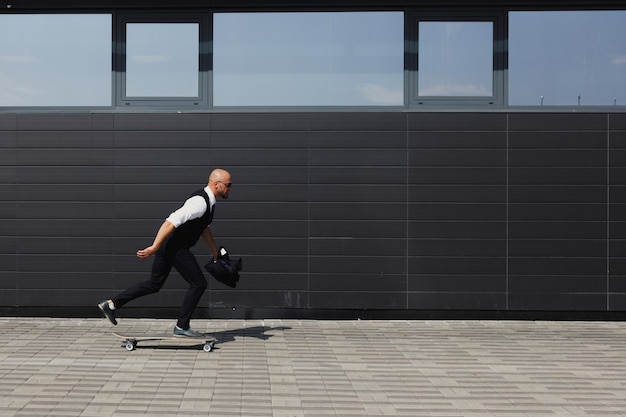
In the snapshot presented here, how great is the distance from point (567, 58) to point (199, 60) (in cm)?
459

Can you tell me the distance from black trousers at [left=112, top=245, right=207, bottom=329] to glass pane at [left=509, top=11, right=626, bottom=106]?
464 cm

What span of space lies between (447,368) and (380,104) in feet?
13.4

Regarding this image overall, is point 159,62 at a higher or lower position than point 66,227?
higher

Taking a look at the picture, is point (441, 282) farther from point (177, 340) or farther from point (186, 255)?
point (177, 340)

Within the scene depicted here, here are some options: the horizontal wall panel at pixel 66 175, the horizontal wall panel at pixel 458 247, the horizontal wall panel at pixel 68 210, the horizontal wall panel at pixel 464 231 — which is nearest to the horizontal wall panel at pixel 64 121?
the horizontal wall panel at pixel 66 175

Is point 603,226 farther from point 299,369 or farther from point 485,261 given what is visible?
point 299,369

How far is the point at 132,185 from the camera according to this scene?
36.1ft

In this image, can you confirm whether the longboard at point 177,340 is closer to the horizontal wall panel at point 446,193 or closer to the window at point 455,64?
the horizontal wall panel at point 446,193

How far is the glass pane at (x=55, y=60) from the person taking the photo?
1120 centimetres

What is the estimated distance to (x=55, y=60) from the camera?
37.0 feet

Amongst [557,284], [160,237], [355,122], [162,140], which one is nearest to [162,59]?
[162,140]

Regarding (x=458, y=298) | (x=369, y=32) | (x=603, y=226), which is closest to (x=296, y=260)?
(x=458, y=298)

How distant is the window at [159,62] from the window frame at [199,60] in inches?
0.5

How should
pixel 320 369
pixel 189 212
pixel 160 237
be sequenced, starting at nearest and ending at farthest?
pixel 320 369, pixel 160 237, pixel 189 212
